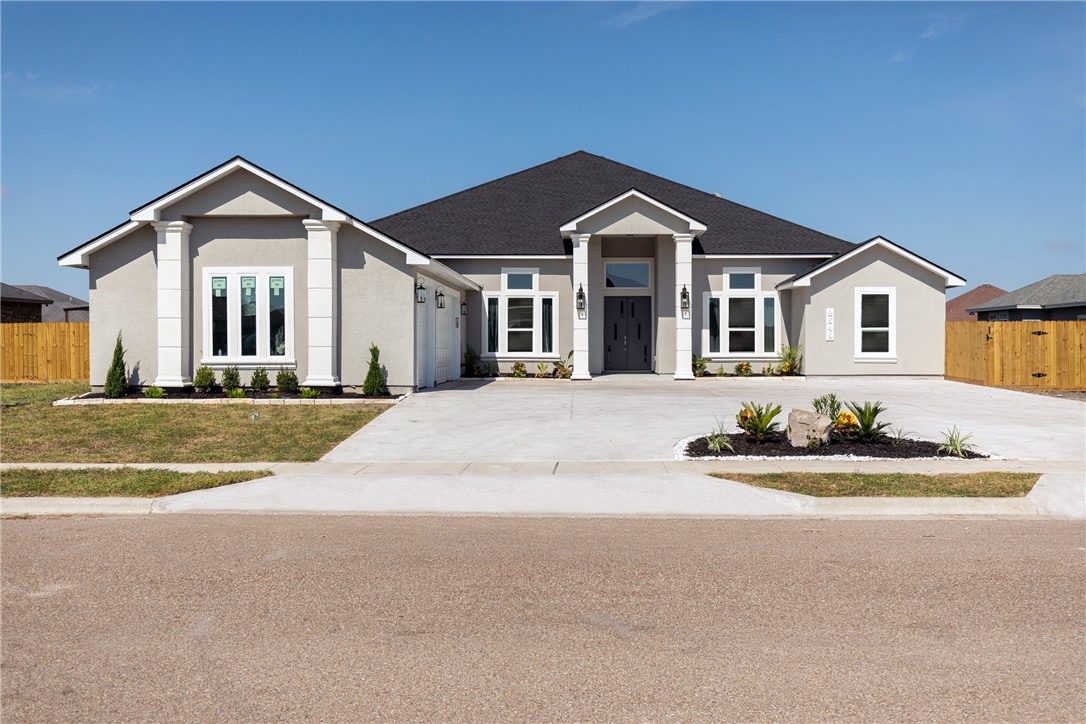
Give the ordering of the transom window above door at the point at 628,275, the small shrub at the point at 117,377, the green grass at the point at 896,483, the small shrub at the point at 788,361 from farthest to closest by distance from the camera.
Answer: the transom window above door at the point at 628,275
the small shrub at the point at 788,361
the small shrub at the point at 117,377
the green grass at the point at 896,483

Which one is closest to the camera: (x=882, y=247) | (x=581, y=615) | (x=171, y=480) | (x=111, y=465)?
(x=581, y=615)

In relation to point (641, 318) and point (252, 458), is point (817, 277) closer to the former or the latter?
point (641, 318)

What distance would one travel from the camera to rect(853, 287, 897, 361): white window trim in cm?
2503

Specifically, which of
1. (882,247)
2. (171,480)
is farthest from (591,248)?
(171,480)

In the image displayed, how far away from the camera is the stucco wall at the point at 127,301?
19.9 m

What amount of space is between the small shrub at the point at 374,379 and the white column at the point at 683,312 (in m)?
9.50

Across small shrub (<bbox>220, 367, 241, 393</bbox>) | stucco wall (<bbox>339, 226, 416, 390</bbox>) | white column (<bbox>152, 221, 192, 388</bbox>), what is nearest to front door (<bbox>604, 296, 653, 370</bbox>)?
stucco wall (<bbox>339, 226, 416, 390</bbox>)

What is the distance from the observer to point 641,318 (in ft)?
90.6

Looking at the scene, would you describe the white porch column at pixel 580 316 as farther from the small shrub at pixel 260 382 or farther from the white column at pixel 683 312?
the small shrub at pixel 260 382

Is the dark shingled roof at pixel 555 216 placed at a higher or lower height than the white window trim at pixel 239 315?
higher

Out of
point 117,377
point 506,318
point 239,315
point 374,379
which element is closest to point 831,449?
point 374,379

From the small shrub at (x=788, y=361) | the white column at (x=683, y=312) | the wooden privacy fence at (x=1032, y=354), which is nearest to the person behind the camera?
the wooden privacy fence at (x=1032, y=354)

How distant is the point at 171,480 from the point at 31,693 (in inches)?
256

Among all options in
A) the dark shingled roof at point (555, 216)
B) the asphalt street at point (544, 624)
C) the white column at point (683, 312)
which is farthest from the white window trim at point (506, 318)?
the asphalt street at point (544, 624)
